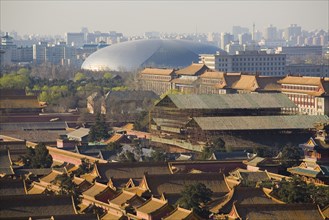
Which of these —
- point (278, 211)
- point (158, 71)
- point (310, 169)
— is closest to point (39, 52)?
point (158, 71)

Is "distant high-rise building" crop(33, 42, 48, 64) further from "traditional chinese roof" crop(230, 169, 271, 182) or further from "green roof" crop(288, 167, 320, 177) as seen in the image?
"green roof" crop(288, 167, 320, 177)

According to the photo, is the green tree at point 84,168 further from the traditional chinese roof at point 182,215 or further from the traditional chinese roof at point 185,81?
the traditional chinese roof at point 185,81

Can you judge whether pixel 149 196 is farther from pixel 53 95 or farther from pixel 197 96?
pixel 53 95

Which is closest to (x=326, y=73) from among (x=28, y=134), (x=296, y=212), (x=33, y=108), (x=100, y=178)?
(x=33, y=108)

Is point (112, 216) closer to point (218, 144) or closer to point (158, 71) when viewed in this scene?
point (218, 144)

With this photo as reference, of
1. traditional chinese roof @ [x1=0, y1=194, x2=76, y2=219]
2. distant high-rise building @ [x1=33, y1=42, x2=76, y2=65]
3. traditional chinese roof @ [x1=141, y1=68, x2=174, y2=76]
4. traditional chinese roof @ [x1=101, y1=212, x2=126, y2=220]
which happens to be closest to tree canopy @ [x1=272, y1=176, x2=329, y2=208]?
traditional chinese roof @ [x1=101, y1=212, x2=126, y2=220]

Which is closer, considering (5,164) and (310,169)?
(310,169)
